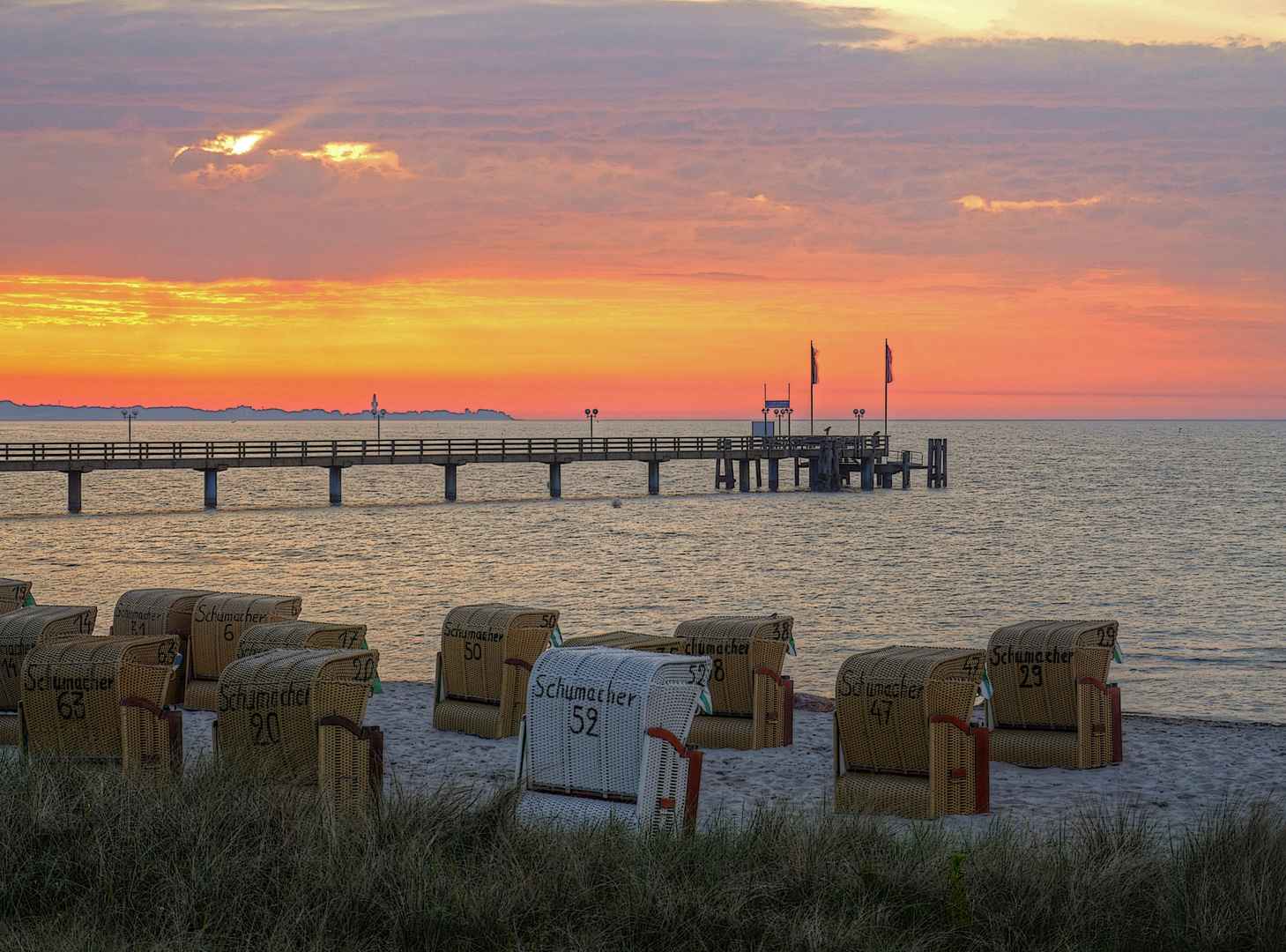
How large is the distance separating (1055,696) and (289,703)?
22.1 feet

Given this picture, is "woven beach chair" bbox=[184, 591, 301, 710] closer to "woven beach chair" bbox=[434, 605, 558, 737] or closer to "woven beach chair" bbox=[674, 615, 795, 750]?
"woven beach chair" bbox=[434, 605, 558, 737]

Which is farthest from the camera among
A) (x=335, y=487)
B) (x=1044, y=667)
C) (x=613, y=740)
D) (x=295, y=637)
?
(x=335, y=487)

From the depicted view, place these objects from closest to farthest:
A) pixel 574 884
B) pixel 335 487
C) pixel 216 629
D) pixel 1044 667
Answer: pixel 574 884
pixel 1044 667
pixel 216 629
pixel 335 487

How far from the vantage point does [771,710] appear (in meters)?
12.2

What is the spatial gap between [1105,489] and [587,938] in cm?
8581

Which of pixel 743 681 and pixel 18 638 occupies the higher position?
pixel 18 638

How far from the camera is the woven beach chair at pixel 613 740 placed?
7984 millimetres

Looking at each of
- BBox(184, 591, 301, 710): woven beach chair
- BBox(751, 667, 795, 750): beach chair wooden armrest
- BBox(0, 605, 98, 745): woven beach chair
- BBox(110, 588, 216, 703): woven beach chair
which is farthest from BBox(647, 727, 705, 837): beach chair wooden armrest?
BBox(110, 588, 216, 703): woven beach chair

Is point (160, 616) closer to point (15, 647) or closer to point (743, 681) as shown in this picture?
point (15, 647)

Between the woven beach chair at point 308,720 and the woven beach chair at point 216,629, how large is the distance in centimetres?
450

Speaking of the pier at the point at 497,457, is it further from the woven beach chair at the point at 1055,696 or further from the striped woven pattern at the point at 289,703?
the striped woven pattern at the point at 289,703

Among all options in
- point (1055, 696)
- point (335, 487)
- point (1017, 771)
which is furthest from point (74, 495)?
point (1055, 696)

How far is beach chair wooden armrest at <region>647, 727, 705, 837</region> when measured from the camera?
26.2 ft

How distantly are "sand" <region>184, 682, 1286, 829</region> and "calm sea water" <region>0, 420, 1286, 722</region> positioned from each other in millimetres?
4987
